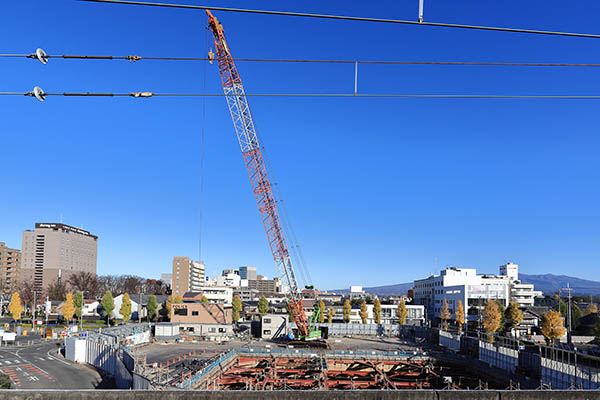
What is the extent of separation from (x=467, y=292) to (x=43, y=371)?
64.2 meters

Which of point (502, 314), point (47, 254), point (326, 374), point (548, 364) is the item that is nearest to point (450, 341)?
point (326, 374)

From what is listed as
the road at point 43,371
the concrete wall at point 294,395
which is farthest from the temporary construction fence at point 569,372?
the road at point 43,371

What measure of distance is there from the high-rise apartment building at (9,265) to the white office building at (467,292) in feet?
371

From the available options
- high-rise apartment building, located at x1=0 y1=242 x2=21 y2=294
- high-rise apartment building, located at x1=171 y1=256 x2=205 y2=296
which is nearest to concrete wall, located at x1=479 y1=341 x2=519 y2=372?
high-rise apartment building, located at x1=171 y1=256 x2=205 y2=296

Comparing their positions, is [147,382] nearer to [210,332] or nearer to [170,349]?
[170,349]

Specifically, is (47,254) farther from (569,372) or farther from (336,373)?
(569,372)

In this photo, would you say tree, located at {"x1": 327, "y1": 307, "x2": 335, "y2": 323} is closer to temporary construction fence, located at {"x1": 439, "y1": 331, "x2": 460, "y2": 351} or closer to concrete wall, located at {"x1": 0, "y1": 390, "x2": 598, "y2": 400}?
temporary construction fence, located at {"x1": 439, "y1": 331, "x2": 460, "y2": 351}

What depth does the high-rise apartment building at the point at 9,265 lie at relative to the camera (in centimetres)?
13512

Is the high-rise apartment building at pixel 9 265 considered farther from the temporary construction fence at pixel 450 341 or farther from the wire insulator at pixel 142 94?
the wire insulator at pixel 142 94

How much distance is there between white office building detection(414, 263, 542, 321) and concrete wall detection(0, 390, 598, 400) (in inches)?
2709

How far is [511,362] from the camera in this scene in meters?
33.2

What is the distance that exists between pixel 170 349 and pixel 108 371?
1230cm

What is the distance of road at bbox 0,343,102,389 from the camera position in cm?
3059

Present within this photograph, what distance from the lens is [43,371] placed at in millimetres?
35000
